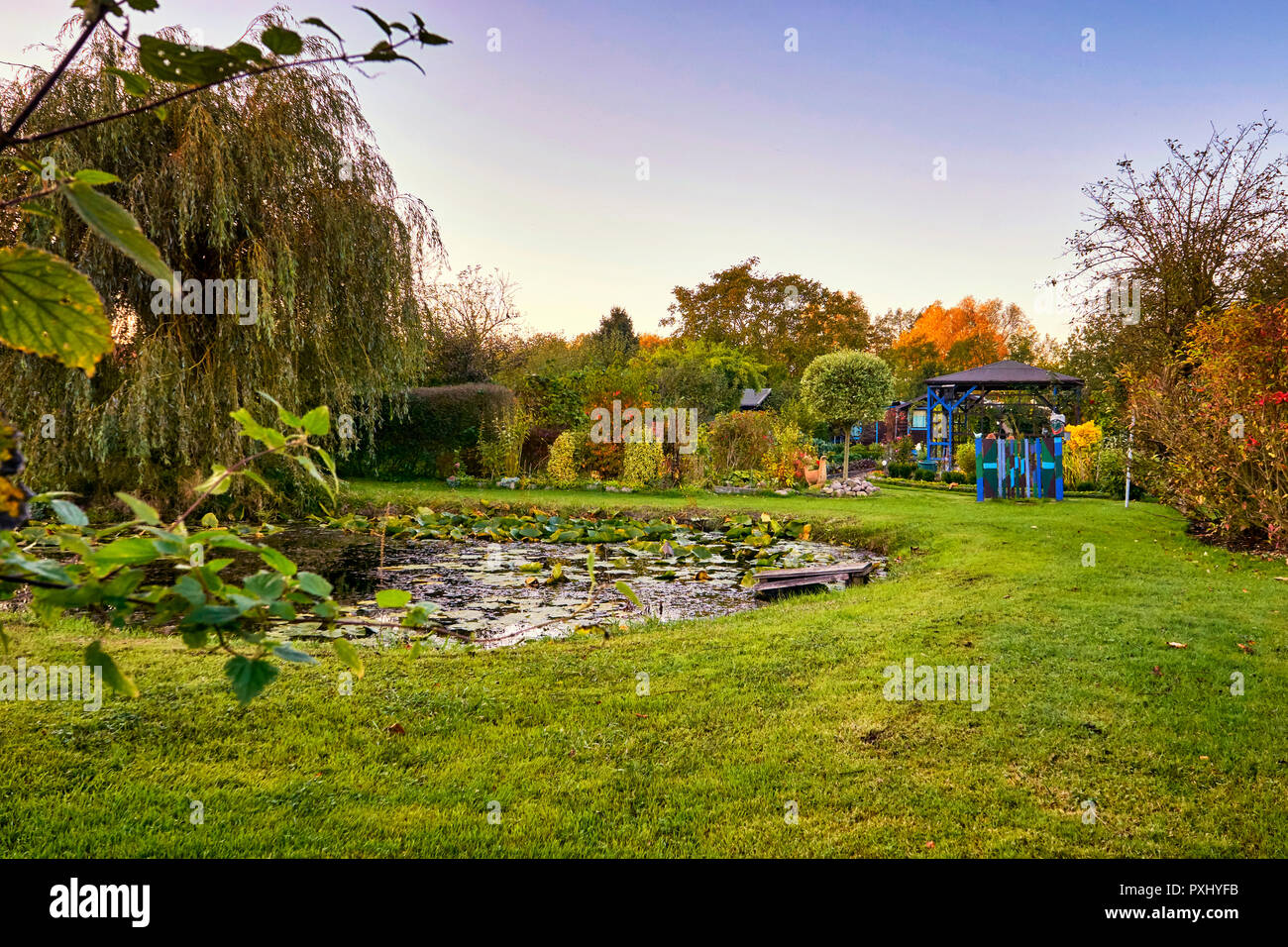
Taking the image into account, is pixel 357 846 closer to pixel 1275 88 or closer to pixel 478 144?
pixel 478 144

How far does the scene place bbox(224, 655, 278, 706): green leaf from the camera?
2.17ft

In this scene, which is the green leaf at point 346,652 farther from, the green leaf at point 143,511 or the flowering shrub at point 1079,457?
the flowering shrub at point 1079,457

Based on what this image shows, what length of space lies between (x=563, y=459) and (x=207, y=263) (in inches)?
302

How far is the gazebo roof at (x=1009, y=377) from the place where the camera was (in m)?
19.1

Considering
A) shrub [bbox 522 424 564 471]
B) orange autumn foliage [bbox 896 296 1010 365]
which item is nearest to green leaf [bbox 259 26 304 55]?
shrub [bbox 522 424 564 471]

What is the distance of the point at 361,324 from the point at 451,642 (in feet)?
22.3

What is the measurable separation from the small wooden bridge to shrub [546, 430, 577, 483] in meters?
8.42

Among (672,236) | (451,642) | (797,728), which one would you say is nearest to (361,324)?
(451,642)

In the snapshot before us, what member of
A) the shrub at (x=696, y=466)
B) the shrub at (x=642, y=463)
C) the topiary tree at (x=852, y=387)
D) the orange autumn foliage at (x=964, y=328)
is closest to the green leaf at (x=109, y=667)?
the shrub at (x=642, y=463)

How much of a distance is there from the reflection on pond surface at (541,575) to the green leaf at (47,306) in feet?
14.0

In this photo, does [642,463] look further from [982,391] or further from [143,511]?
[143,511]

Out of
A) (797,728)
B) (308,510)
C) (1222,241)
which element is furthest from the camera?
(1222,241)

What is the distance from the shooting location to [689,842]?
2.41m
